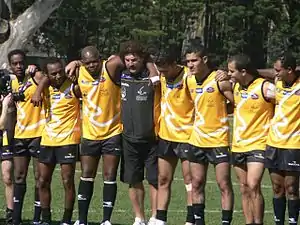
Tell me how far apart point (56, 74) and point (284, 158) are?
3.06 meters

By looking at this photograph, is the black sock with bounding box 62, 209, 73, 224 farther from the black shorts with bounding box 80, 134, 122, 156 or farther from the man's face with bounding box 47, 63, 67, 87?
the man's face with bounding box 47, 63, 67, 87

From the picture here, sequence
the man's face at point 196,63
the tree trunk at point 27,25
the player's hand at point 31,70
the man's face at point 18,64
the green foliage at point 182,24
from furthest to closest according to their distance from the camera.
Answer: the green foliage at point 182,24 < the tree trunk at point 27,25 < the player's hand at point 31,70 < the man's face at point 18,64 < the man's face at point 196,63

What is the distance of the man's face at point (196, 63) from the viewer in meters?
10.6

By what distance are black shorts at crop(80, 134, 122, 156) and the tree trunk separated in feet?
51.2

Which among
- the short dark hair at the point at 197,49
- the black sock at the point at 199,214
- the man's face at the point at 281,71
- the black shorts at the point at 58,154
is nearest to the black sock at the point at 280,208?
the black sock at the point at 199,214

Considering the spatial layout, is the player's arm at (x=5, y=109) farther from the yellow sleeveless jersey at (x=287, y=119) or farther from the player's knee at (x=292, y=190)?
the player's knee at (x=292, y=190)

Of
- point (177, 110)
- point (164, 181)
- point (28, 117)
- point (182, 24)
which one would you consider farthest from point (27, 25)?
point (182, 24)

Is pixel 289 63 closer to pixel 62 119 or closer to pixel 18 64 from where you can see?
pixel 62 119

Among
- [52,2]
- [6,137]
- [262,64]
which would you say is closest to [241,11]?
[262,64]

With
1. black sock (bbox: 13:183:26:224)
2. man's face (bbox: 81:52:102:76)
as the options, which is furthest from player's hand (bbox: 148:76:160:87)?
black sock (bbox: 13:183:26:224)

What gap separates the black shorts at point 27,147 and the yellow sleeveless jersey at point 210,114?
2.15 metres

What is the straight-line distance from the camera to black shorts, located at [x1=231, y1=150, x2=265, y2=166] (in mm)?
10414

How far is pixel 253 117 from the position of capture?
1045cm

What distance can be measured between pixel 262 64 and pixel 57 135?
1553 inches
